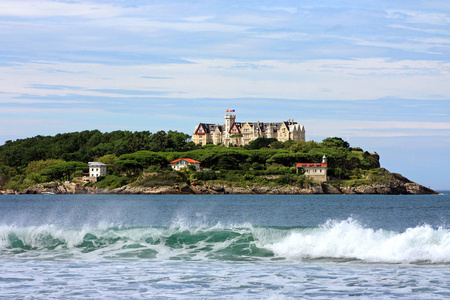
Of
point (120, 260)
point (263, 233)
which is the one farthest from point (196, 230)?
point (120, 260)

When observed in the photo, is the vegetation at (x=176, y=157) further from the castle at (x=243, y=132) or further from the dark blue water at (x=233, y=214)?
the dark blue water at (x=233, y=214)

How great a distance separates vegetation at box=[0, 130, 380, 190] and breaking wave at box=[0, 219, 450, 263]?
96742 millimetres

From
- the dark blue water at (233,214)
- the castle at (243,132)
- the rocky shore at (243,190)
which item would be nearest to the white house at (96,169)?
the rocky shore at (243,190)

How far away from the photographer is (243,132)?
161875mm

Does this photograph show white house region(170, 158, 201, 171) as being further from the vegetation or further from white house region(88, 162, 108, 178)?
white house region(88, 162, 108, 178)

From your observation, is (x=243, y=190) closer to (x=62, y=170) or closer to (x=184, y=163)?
(x=184, y=163)

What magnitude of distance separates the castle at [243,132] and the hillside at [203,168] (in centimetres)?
841

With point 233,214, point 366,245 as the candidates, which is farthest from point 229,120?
point 366,245

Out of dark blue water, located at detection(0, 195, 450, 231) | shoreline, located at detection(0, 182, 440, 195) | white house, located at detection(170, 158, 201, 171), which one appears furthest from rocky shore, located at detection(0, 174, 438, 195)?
dark blue water, located at detection(0, 195, 450, 231)

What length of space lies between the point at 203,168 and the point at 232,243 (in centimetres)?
11066

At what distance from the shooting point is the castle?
15862 cm

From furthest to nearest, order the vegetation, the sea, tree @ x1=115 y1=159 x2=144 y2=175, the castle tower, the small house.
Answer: the castle tower, tree @ x1=115 y1=159 x2=144 y2=175, the small house, the vegetation, the sea

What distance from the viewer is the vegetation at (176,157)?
122 meters

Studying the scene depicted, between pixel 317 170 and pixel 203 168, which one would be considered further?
pixel 203 168
